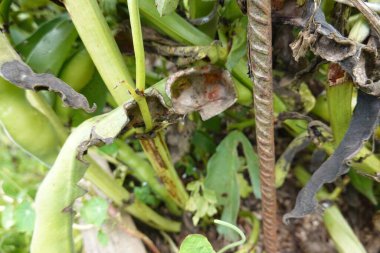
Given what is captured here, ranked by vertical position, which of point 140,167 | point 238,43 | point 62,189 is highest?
point 238,43

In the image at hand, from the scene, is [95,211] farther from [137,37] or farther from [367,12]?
[367,12]

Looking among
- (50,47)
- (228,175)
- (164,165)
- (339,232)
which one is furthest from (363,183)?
(50,47)

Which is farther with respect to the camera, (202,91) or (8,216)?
(8,216)

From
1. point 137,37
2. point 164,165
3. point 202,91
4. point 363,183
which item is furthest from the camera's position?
point 363,183

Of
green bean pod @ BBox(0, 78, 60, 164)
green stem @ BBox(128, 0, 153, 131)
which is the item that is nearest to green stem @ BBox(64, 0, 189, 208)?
green stem @ BBox(128, 0, 153, 131)

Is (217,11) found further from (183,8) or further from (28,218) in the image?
(28,218)
